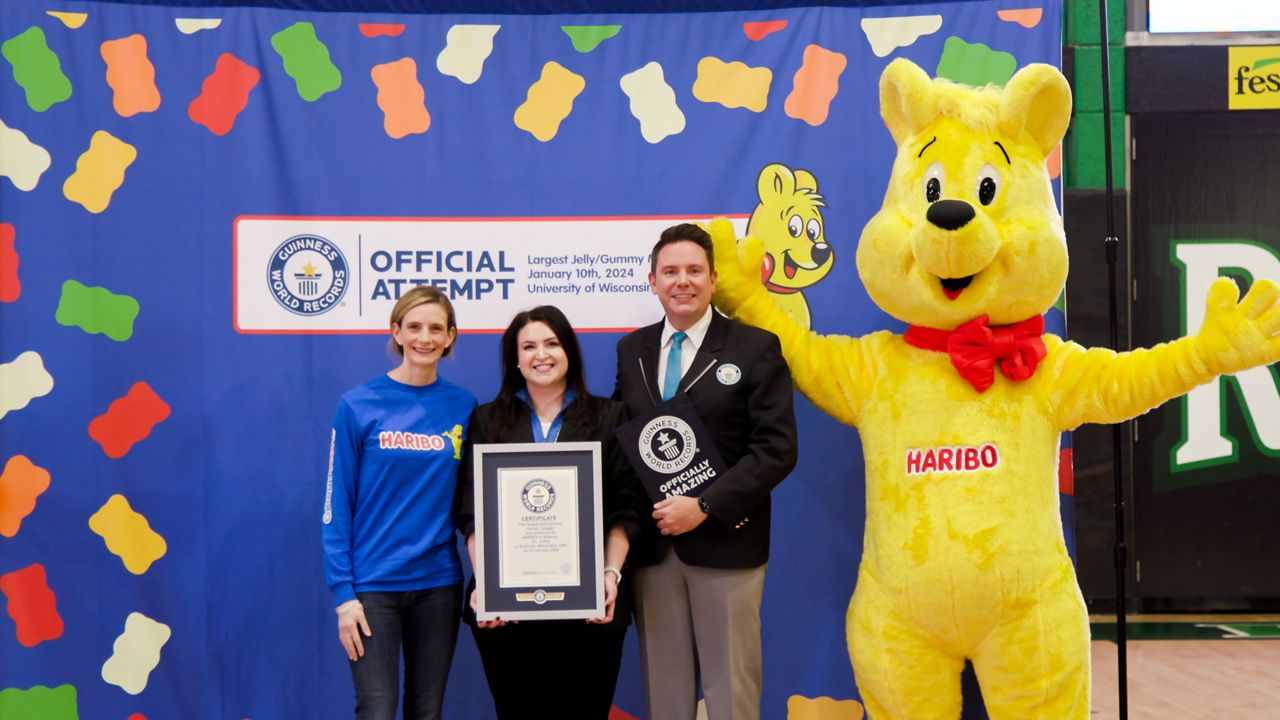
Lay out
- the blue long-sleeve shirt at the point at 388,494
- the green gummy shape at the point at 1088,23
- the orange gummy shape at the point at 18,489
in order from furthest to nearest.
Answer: the green gummy shape at the point at 1088,23 < the orange gummy shape at the point at 18,489 < the blue long-sleeve shirt at the point at 388,494

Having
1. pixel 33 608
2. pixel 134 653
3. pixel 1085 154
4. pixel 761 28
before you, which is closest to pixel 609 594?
pixel 134 653

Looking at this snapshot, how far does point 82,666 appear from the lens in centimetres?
314

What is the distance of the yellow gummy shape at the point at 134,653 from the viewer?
315 cm

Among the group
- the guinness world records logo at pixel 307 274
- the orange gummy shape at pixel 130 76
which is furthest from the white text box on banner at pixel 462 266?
the orange gummy shape at pixel 130 76

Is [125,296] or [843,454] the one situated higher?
[125,296]

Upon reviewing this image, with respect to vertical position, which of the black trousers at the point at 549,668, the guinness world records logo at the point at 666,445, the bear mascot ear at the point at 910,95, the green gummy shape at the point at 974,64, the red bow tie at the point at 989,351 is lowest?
the black trousers at the point at 549,668

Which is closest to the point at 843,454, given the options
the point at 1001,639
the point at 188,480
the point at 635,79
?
the point at 1001,639

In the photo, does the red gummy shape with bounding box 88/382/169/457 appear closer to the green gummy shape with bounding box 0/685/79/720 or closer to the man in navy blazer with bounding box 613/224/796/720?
the green gummy shape with bounding box 0/685/79/720

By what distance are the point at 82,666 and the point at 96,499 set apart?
0.53 meters

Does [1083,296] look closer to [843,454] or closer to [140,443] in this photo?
[843,454]

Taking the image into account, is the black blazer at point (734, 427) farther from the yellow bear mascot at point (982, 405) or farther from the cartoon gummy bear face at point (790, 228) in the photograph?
the cartoon gummy bear face at point (790, 228)

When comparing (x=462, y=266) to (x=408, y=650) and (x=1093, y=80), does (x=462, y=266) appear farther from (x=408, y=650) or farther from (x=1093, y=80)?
(x=1093, y=80)

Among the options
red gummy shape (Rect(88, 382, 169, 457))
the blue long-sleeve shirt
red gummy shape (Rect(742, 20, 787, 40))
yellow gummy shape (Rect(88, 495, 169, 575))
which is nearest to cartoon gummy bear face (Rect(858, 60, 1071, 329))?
red gummy shape (Rect(742, 20, 787, 40))

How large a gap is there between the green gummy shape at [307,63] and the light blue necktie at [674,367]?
1457mm
